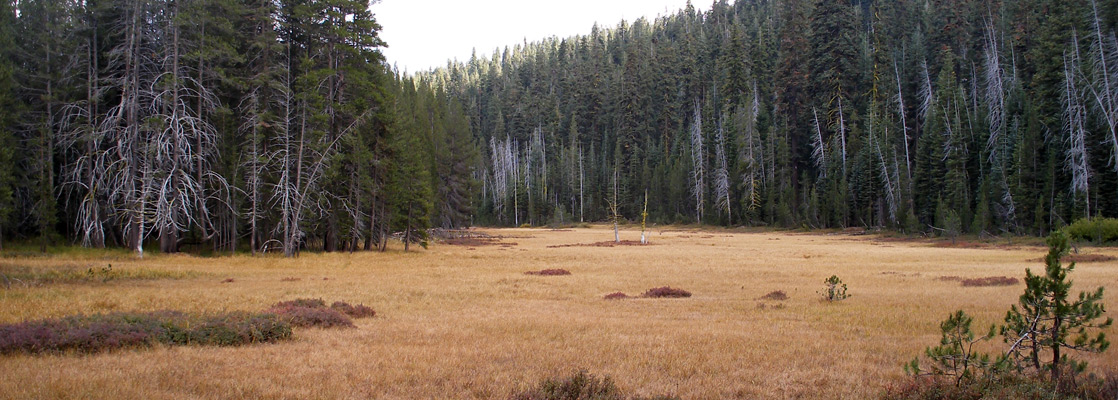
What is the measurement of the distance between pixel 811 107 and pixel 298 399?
82.4 meters

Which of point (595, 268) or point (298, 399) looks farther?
point (595, 268)

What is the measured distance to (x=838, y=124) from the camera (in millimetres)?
71125

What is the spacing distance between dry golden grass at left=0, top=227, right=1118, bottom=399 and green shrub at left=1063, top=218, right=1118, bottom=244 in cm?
1218

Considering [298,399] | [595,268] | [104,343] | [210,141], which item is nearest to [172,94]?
[210,141]

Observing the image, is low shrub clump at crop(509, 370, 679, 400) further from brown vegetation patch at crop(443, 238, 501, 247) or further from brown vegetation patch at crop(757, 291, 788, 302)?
brown vegetation patch at crop(443, 238, 501, 247)

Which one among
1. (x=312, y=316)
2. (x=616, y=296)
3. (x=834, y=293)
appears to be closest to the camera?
(x=312, y=316)

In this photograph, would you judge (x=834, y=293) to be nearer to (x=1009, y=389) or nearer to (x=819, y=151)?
(x=1009, y=389)

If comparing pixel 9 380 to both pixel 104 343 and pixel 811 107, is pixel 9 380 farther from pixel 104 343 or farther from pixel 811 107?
pixel 811 107

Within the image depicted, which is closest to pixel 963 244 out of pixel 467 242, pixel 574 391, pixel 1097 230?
pixel 1097 230

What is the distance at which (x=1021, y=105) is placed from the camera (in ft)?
163

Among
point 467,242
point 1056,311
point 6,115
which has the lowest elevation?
point 467,242

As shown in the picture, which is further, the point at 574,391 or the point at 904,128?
the point at 904,128

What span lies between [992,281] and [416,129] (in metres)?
43.1

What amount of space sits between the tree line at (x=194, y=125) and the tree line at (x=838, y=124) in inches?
1584
